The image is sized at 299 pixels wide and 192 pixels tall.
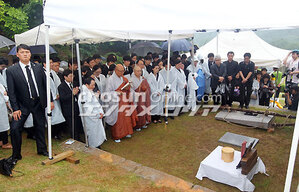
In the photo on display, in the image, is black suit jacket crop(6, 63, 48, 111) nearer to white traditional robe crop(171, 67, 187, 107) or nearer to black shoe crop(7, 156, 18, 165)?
black shoe crop(7, 156, 18, 165)

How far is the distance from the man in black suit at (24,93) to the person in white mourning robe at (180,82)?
399 cm

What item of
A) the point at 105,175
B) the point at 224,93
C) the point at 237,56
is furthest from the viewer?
the point at 237,56

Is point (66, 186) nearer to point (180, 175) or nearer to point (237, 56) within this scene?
point (180, 175)

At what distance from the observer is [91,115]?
4.57 m

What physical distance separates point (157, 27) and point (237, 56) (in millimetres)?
8899

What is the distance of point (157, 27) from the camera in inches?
129

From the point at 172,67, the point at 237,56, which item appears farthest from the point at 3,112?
the point at 237,56

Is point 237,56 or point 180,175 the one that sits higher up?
point 237,56

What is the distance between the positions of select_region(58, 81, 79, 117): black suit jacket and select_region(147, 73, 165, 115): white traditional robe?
2.11m

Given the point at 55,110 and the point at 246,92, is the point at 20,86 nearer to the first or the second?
the point at 55,110

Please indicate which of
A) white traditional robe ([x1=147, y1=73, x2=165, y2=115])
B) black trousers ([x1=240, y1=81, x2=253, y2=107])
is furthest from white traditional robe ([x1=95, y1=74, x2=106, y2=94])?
black trousers ([x1=240, y1=81, x2=253, y2=107])

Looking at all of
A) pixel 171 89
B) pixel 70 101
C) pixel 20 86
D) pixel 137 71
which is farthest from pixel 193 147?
pixel 20 86

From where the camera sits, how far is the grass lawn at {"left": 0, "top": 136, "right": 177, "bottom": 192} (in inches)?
124

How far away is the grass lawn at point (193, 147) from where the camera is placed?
381 cm
